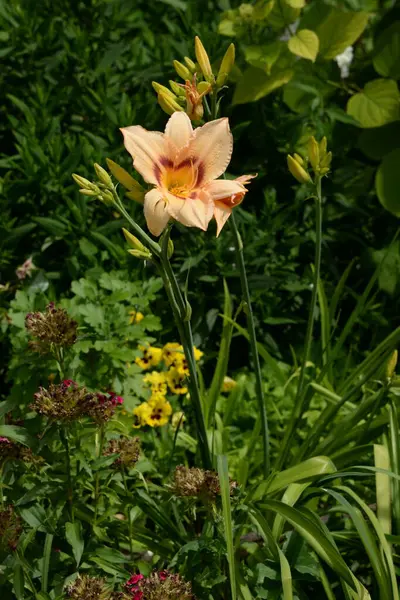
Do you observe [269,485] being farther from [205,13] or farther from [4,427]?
[205,13]

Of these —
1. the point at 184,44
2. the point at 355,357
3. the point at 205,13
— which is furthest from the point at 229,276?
the point at 205,13

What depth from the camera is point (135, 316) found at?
244cm

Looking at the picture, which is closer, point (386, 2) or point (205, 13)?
point (205, 13)

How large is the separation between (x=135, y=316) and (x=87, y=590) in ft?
3.30

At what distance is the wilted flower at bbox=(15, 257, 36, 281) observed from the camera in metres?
2.72

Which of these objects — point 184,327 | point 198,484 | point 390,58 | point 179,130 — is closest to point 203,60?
point 179,130

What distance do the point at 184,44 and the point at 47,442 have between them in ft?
5.78

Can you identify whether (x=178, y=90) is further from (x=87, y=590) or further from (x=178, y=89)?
(x=87, y=590)

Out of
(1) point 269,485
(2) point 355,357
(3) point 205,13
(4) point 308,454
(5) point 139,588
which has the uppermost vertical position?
(3) point 205,13

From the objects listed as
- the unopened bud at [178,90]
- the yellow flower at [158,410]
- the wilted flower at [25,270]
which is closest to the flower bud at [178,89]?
A: the unopened bud at [178,90]

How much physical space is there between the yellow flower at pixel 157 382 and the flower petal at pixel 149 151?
1049 millimetres

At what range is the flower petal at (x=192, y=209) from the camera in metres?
1.46

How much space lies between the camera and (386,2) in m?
3.62

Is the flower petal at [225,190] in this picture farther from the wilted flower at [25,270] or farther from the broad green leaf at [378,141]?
the broad green leaf at [378,141]
